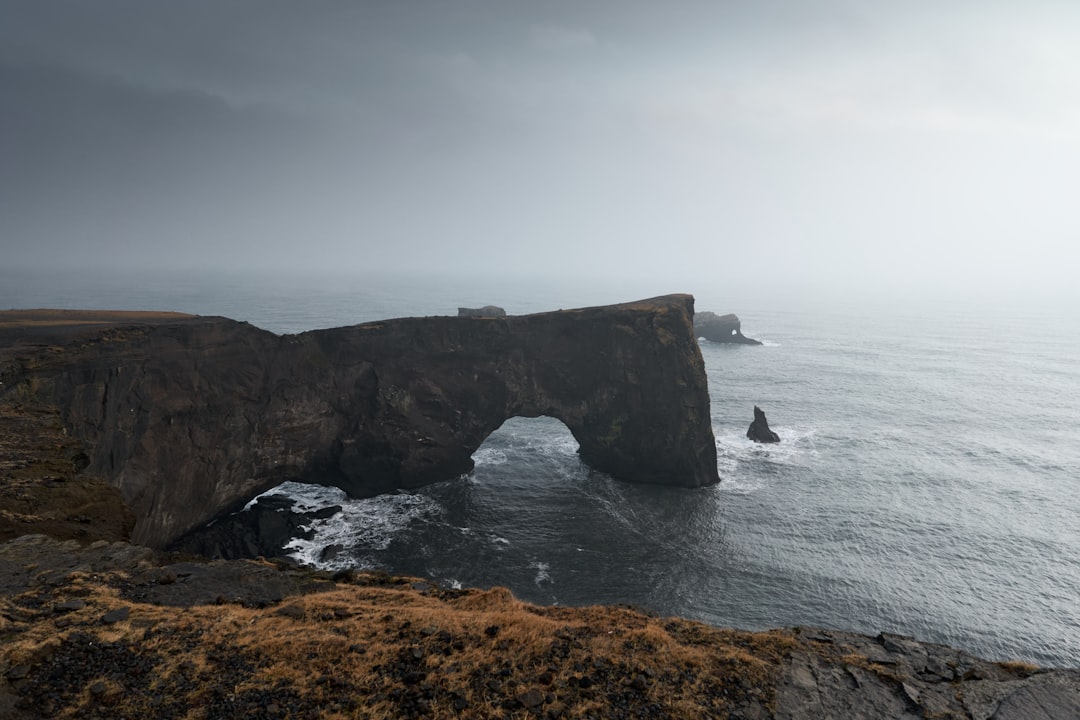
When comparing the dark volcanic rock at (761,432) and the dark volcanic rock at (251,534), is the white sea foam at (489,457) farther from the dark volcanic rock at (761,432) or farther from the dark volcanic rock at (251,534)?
the dark volcanic rock at (761,432)

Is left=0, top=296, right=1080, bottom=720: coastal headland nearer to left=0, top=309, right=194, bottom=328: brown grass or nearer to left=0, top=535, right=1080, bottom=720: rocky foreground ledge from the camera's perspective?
left=0, top=535, right=1080, bottom=720: rocky foreground ledge

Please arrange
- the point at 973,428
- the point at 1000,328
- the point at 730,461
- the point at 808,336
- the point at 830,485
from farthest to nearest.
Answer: the point at 1000,328 < the point at 808,336 < the point at 973,428 < the point at 730,461 < the point at 830,485

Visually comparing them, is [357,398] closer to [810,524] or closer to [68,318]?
[68,318]

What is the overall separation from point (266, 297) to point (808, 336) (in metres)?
185

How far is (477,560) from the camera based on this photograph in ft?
110

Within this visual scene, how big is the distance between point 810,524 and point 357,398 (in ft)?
129

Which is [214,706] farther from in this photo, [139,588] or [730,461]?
[730,461]

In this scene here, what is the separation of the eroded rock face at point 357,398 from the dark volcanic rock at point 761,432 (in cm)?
1186

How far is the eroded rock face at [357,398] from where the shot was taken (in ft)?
102

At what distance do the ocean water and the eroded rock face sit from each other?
4.08 m

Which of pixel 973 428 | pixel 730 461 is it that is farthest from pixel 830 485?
pixel 973 428

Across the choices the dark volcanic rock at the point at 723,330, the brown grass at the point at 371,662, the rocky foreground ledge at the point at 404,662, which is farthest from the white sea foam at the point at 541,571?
the dark volcanic rock at the point at 723,330

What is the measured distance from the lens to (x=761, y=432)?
181 feet

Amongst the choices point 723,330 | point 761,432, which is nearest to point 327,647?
point 761,432
